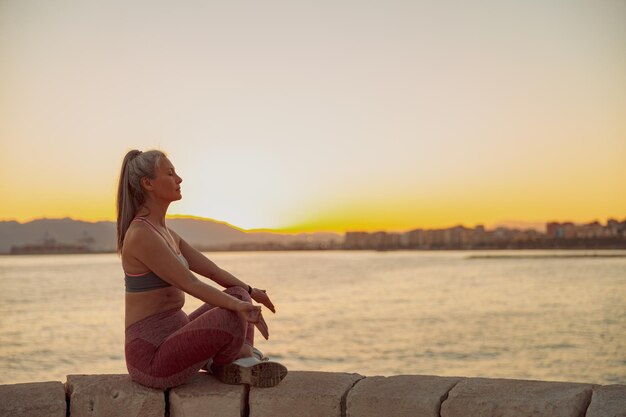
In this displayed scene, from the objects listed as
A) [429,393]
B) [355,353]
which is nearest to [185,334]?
[429,393]

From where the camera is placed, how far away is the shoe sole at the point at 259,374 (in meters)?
3.13

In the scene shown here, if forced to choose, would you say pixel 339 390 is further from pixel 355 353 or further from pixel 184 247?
pixel 355 353

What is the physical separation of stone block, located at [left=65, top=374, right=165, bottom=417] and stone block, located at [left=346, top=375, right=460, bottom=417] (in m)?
0.83

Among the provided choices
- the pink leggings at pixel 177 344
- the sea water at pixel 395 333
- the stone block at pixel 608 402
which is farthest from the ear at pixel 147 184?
the sea water at pixel 395 333

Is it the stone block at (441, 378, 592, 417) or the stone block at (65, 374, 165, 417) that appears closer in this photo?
the stone block at (441, 378, 592, 417)

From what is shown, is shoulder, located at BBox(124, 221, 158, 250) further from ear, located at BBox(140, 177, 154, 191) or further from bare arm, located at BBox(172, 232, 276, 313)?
bare arm, located at BBox(172, 232, 276, 313)

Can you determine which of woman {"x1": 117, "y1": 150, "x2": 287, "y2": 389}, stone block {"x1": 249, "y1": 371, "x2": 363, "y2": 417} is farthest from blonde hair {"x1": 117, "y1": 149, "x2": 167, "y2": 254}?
stone block {"x1": 249, "y1": 371, "x2": 363, "y2": 417}

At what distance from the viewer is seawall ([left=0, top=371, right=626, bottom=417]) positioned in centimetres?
284

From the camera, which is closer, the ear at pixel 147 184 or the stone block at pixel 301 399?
the stone block at pixel 301 399

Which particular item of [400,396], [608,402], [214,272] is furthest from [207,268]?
[608,402]

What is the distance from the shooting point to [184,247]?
3.70 metres

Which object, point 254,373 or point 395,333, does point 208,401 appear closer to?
point 254,373

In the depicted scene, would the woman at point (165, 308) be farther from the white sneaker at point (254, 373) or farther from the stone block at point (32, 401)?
the stone block at point (32, 401)

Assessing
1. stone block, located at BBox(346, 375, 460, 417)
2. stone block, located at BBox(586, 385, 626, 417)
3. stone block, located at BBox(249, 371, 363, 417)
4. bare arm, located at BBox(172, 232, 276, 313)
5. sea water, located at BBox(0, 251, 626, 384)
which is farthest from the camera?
sea water, located at BBox(0, 251, 626, 384)
